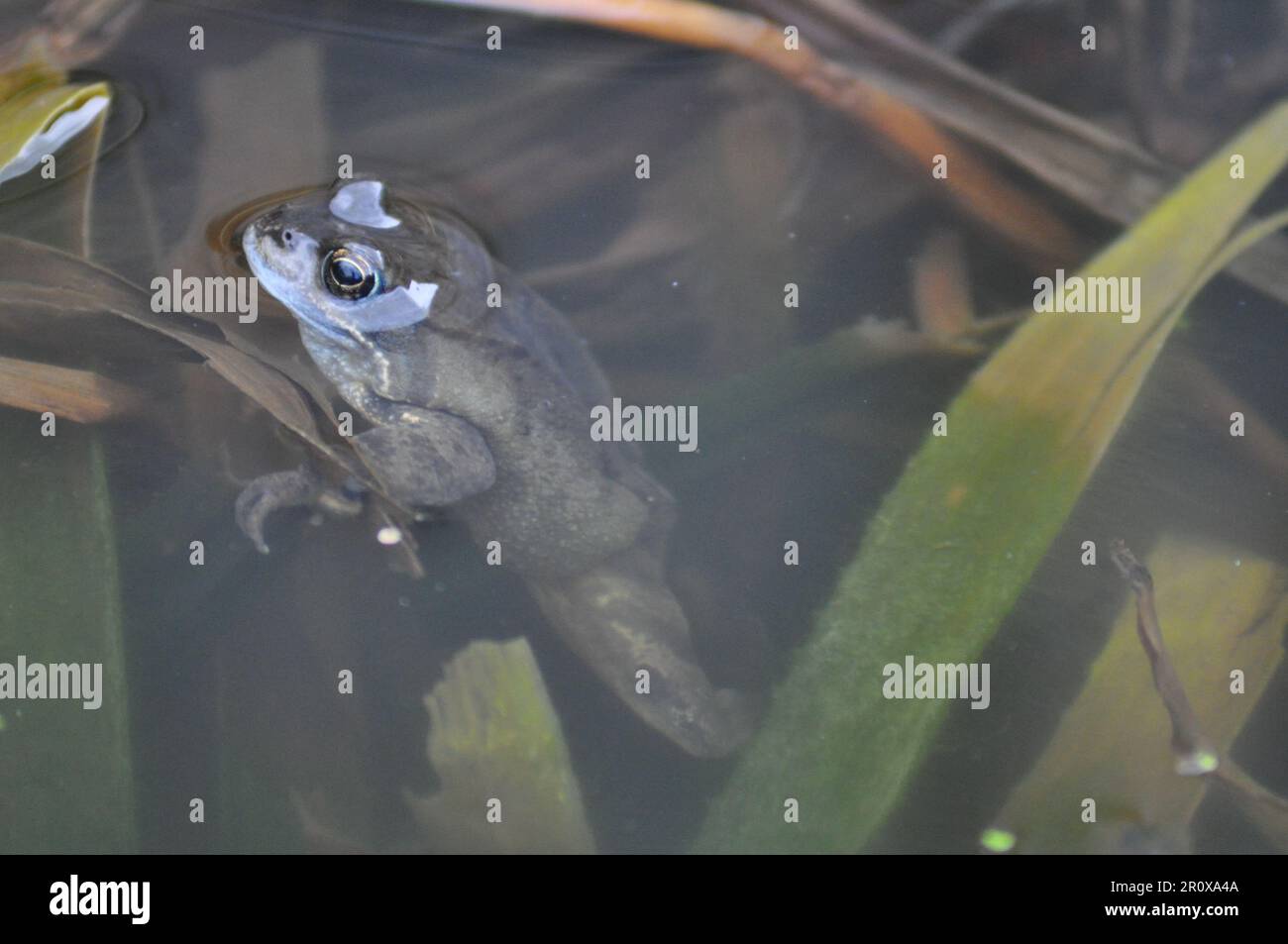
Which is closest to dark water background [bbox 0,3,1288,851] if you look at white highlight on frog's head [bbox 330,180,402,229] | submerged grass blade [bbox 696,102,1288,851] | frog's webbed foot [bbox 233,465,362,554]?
frog's webbed foot [bbox 233,465,362,554]

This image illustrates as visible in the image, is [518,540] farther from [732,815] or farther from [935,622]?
[935,622]

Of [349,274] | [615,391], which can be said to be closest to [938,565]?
[615,391]

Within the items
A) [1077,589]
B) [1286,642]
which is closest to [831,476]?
[1077,589]

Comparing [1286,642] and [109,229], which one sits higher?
[109,229]

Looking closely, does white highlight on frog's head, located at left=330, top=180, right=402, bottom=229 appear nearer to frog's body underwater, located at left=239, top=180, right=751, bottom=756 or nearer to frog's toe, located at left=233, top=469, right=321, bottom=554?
frog's body underwater, located at left=239, top=180, right=751, bottom=756

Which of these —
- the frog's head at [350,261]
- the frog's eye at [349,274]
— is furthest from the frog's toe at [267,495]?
the frog's eye at [349,274]

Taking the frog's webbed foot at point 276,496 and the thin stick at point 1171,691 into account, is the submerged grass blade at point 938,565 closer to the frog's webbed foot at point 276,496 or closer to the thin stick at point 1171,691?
the thin stick at point 1171,691

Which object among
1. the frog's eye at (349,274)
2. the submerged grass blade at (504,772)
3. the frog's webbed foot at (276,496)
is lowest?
the submerged grass blade at (504,772)
